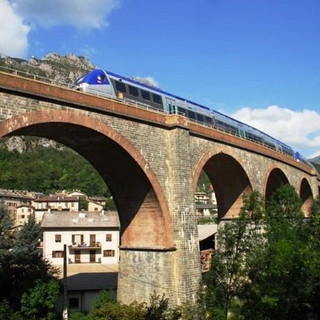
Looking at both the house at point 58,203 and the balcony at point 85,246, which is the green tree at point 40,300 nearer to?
the balcony at point 85,246

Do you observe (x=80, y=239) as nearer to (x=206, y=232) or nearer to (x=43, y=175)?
(x=206, y=232)

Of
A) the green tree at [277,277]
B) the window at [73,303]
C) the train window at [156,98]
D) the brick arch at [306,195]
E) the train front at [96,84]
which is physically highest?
the train window at [156,98]

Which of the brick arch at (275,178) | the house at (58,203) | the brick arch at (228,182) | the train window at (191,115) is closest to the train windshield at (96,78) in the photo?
the train window at (191,115)

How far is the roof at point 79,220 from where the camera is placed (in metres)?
44.7

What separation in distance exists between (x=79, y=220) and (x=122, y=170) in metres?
27.9

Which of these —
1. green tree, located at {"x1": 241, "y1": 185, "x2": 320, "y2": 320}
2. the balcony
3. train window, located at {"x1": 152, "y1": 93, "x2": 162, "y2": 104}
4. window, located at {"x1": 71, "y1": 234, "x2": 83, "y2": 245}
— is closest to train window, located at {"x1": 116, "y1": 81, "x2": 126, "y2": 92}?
Answer: train window, located at {"x1": 152, "y1": 93, "x2": 162, "y2": 104}

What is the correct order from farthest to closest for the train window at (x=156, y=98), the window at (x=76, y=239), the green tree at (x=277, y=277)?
the window at (x=76, y=239) < the train window at (x=156, y=98) < the green tree at (x=277, y=277)

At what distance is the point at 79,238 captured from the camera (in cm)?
4472

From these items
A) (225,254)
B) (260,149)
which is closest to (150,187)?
(225,254)

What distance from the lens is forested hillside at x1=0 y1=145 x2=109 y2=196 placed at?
119925 millimetres

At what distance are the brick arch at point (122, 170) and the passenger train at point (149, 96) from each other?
254 cm

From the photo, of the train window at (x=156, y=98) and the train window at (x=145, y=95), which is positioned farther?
the train window at (x=156, y=98)

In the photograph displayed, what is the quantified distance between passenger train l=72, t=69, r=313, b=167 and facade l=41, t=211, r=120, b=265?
835 inches

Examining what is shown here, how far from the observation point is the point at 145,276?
2020cm
